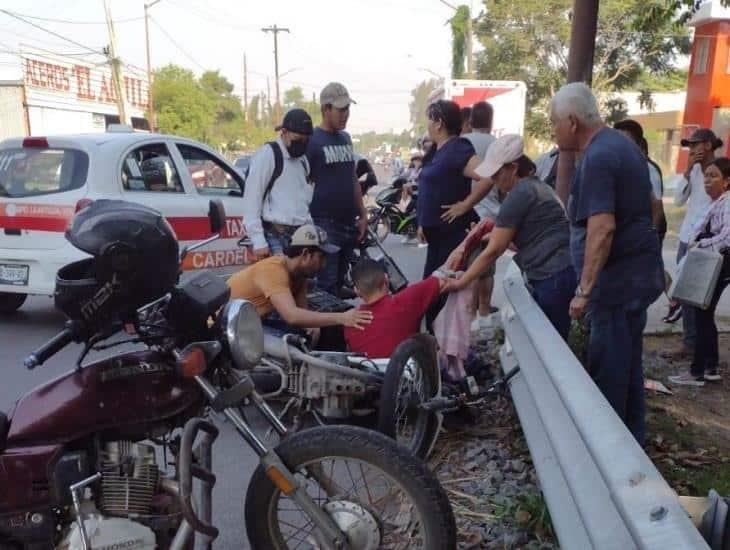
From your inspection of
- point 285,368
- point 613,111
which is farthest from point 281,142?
point 613,111

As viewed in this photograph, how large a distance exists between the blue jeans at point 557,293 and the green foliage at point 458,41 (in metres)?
30.7

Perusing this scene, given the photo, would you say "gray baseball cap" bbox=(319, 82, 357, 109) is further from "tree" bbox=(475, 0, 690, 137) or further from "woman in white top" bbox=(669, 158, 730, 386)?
"tree" bbox=(475, 0, 690, 137)

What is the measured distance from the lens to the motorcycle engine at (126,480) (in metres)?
Answer: 2.22

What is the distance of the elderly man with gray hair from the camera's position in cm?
322

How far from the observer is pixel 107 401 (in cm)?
219

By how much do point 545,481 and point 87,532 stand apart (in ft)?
4.87

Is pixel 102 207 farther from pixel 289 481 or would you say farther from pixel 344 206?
pixel 344 206

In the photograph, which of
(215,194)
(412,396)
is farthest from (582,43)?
(215,194)

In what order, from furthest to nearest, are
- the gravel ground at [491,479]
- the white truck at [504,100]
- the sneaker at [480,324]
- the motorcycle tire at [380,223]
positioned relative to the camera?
the white truck at [504,100] → the motorcycle tire at [380,223] → the sneaker at [480,324] → the gravel ground at [491,479]

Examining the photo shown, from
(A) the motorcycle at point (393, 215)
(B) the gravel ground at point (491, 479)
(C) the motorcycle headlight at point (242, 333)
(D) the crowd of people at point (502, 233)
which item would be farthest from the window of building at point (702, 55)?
(C) the motorcycle headlight at point (242, 333)

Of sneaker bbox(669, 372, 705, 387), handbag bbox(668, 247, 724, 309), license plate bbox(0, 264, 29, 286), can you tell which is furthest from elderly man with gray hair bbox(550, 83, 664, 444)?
license plate bbox(0, 264, 29, 286)

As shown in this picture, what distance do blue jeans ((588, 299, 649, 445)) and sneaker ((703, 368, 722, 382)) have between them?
178cm

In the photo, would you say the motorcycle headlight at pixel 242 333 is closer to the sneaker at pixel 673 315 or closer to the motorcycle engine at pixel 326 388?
the motorcycle engine at pixel 326 388

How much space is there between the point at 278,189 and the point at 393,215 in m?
8.40
